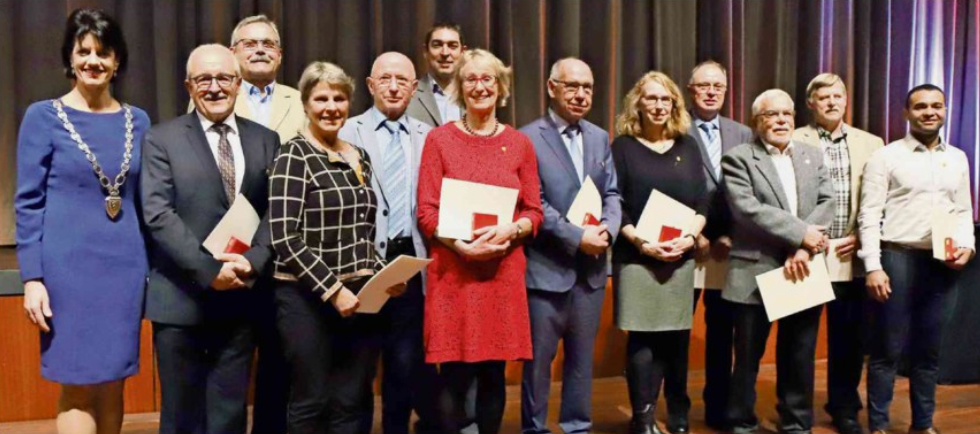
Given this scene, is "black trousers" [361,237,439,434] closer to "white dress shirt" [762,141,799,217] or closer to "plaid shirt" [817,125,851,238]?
"white dress shirt" [762,141,799,217]

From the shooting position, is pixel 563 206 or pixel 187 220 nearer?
pixel 187 220

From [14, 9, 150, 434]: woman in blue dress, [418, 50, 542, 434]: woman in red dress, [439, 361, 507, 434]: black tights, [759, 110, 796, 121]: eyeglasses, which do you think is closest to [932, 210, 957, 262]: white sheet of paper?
[759, 110, 796, 121]: eyeglasses

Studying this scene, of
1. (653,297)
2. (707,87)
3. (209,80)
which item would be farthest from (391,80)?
(707,87)

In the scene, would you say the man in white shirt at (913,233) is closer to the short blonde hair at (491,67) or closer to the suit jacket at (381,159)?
the short blonde hair at (491,67)

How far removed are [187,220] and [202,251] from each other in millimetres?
110

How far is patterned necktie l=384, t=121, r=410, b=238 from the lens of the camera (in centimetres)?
270

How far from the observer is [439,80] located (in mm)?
3270

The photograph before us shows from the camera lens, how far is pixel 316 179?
7.53 feet

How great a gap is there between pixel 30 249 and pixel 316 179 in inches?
29.5

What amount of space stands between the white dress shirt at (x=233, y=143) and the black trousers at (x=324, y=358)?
0.32 m

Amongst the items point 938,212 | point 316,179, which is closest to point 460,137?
point 316,179

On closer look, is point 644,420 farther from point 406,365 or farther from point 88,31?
point 88,31

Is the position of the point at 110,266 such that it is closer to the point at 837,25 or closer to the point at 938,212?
the point at 938,212

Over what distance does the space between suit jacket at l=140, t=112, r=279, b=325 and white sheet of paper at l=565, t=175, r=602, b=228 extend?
99cm
